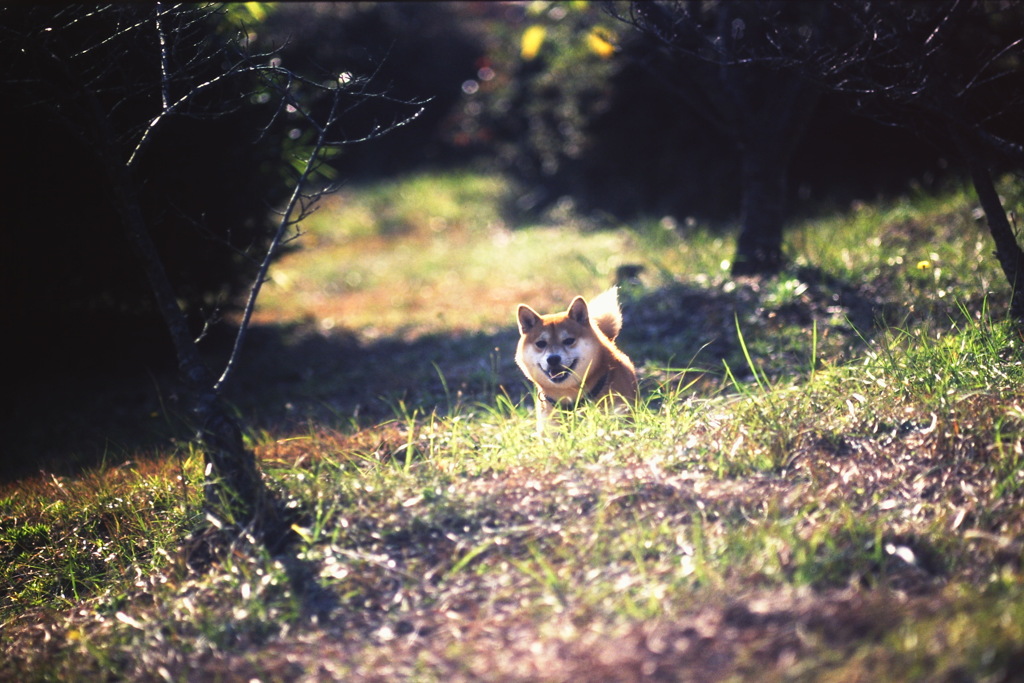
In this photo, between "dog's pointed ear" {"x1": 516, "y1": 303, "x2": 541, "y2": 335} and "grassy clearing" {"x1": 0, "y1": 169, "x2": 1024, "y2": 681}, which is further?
"dog's pointed ear" {"x1": 516, "y1": 303, "x2": 541, "y2": 335}

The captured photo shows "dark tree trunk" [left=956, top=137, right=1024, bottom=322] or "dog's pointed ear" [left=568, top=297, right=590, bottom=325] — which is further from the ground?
"dark tree trunk" [left=956, top=137, right=1024, bottom=322]

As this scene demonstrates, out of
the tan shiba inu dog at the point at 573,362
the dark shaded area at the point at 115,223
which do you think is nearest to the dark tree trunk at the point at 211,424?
the tan shiba inu dog at the point at 573,362

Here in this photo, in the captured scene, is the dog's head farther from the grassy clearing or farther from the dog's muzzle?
the grassy clearing

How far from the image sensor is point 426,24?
1866 cm

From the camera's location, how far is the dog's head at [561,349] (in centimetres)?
520

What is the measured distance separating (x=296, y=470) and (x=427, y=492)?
0.73 m

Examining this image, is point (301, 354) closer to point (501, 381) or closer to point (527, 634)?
point (501, 381)

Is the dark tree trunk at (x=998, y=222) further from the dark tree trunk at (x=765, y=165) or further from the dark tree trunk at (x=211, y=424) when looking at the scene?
the dark tree trunk at (x=211, y=424)

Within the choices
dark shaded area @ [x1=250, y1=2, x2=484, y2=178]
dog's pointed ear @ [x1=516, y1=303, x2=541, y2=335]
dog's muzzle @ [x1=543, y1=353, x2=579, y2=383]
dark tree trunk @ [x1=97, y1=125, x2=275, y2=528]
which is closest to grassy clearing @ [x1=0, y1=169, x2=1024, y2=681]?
dark tree trunk @ [x1=97, y1=125, x2=275, y2=528]

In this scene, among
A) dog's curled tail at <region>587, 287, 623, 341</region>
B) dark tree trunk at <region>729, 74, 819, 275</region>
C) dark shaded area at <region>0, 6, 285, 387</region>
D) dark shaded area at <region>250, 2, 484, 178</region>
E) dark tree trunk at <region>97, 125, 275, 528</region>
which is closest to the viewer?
dark tree trunk at <region>97, 125, 275, 528</region>

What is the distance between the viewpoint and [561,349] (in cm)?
524

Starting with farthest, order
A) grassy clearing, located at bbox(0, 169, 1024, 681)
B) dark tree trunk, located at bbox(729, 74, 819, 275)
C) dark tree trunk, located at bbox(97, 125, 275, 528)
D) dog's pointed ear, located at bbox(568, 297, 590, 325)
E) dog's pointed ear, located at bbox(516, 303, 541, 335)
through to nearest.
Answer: dark tree trunk, located at bbox(729, 74, 819, 275) → dog's pointed ear, located at bbox(516, 303, 541, 335) → dog's pointed ear, located at bbox(568, 297, 590, 325) → dark tree trunk, located at bbox(97, 125, 275, 528) → grassy clearing, located at bbox(0, 169, 1024, 681)

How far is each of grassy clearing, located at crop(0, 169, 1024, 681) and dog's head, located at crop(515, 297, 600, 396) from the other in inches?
14.9

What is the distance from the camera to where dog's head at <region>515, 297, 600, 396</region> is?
520 centimetres
